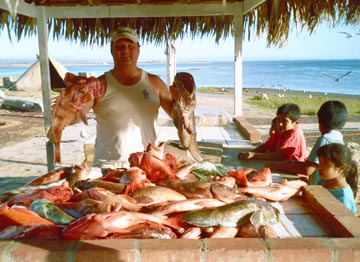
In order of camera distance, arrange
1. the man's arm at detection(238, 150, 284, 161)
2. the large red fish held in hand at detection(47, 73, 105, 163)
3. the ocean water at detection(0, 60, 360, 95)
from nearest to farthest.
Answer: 1. the large red fish held in hand at detection(47, 73, 105, 163)
2. the man's arm at detection(238, 150, 284, 161)
3. the ocean water at detection(0, 60, 360, 95)

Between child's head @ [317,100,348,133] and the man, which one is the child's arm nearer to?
child's head @ [317,100,348,133]

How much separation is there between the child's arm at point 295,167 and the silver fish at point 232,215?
1741mm

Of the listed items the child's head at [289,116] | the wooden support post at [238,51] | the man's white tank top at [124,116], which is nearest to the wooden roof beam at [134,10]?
the wooden support post at [238,51]

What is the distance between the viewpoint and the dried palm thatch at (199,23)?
5.37m

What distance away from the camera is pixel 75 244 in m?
1.71

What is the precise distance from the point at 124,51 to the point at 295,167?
200 centimetres

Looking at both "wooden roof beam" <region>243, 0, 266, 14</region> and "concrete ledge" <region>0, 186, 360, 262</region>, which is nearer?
"concrete ledge" <region>0, 186, 360, 262</region>

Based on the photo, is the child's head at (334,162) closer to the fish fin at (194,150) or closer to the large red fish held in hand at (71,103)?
the fish fin at (194,150)

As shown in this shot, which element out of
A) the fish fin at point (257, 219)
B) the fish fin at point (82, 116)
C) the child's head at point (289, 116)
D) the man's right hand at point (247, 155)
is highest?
the fish fin at point (82, 116)

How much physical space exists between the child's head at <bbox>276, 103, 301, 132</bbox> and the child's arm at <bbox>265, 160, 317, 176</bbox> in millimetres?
648

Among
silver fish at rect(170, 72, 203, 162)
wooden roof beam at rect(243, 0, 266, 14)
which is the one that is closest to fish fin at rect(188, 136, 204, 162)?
silver fish at rect(170, 72, 203, 162)

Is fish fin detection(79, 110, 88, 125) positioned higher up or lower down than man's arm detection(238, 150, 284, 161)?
higher up

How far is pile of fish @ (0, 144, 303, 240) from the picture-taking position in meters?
1.85

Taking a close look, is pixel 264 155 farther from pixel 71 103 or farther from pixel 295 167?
pixel 71 103
